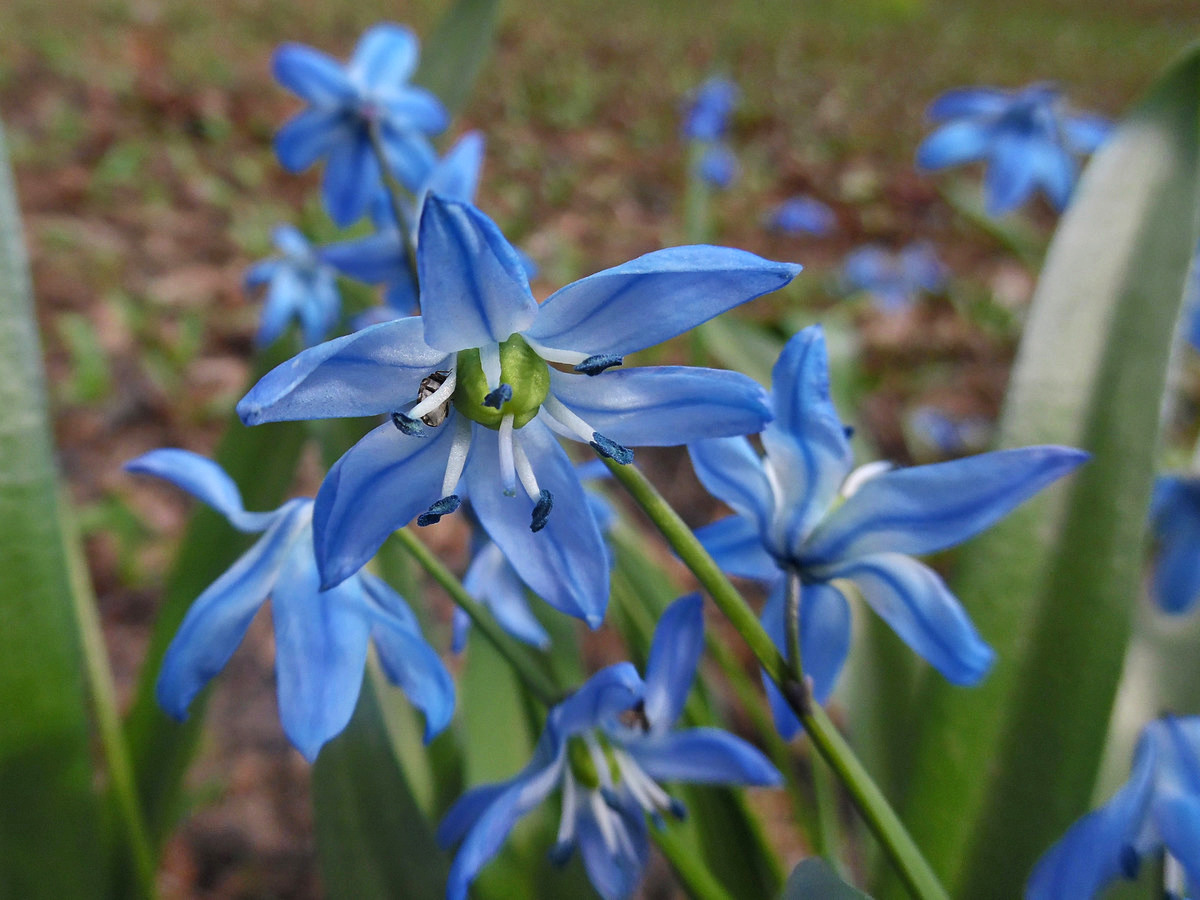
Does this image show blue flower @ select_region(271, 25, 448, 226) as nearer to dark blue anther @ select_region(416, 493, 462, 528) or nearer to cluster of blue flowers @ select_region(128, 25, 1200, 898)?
cluster of blue flowers @ select_region(128, 25, 1200, 898)

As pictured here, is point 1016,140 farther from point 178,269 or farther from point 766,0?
point 766,0

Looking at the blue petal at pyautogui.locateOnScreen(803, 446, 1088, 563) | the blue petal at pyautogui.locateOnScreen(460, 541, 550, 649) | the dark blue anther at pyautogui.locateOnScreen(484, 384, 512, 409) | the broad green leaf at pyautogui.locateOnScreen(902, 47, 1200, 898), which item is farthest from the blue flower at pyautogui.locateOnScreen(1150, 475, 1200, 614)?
the dark blue anther at pyautogui.locateOnScreen(484, 384, 512, 409)

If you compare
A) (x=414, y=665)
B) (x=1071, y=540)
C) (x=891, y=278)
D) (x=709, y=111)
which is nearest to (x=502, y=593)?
(x=414, y=665)

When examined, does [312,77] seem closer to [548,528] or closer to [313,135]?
[313,135]

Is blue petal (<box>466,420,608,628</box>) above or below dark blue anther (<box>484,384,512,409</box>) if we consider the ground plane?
below

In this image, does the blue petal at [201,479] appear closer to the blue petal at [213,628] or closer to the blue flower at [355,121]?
the blue petal at [213,628]

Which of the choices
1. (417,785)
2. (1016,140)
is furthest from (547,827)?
(1016,140)
